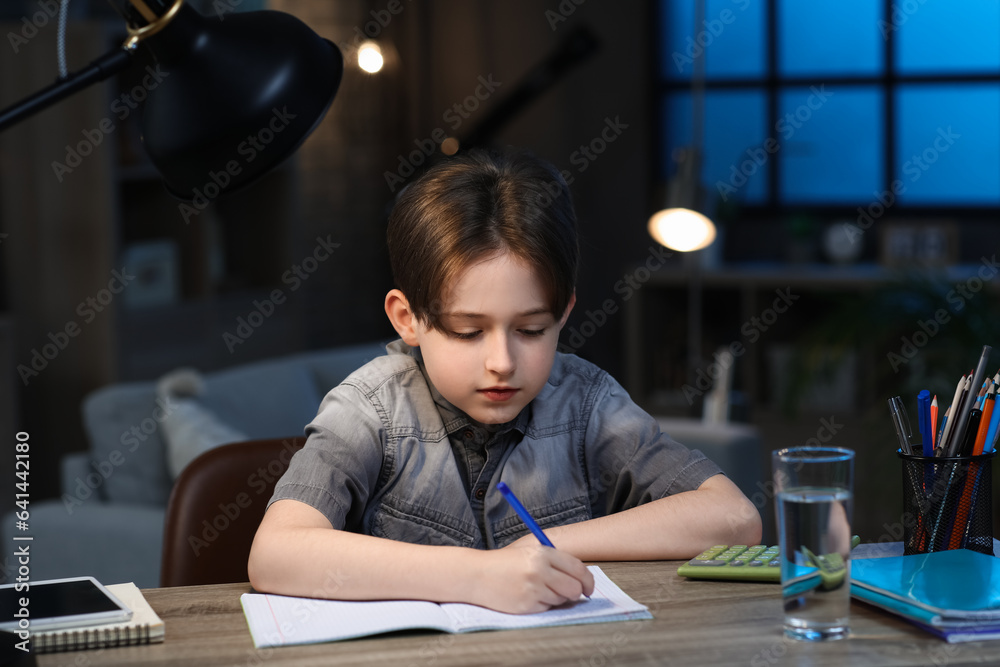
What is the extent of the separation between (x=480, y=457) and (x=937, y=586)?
1.62 feet

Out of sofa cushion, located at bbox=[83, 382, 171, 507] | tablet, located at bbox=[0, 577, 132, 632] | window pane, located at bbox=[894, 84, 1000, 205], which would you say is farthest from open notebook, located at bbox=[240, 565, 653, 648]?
window pane, located at bbox=[894, 84, 1000, 205]

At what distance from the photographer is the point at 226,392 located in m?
2.76

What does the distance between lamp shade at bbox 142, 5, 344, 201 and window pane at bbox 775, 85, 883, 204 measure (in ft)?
12.0

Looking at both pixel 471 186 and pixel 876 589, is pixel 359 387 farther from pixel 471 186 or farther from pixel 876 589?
pixel 876 589

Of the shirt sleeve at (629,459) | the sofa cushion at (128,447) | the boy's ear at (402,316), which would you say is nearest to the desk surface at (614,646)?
the shirt sleeve at (629,459)

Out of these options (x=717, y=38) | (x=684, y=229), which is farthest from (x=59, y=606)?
(x=717, y=38)

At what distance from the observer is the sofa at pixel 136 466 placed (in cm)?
236

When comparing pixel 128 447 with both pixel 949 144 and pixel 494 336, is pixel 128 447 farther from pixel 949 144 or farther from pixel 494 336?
pixel 949 144

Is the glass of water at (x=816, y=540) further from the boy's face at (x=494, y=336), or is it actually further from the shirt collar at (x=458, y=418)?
the shirt collar at (x=458, y=418)

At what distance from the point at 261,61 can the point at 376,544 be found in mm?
436

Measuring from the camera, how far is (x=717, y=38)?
4512 millimetres

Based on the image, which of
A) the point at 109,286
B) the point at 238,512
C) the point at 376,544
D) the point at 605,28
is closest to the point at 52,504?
the point at 109,286

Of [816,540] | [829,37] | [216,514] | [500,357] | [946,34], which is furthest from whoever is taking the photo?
[829,37]

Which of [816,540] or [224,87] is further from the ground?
[224,87]
